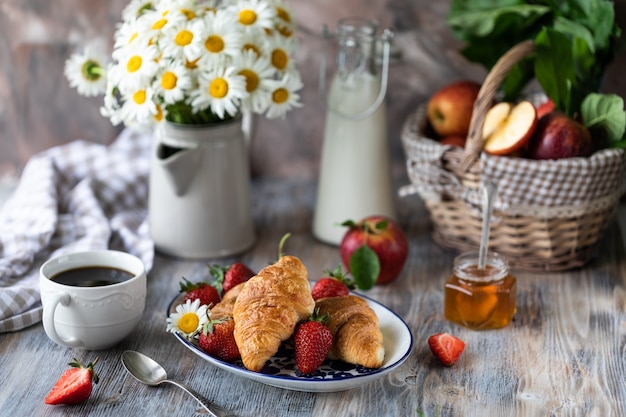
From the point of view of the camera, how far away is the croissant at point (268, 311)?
36.1 inches

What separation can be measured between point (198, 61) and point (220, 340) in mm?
405

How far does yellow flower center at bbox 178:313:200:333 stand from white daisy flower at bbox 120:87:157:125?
1.00 feet

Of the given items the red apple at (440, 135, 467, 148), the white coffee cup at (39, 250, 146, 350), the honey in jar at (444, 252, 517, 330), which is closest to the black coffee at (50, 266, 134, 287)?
the white coffee cup at (39, 250, 146, 350)

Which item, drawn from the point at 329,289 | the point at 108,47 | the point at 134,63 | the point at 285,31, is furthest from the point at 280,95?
the point at 108,47

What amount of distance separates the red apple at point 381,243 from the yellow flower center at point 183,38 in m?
0.35

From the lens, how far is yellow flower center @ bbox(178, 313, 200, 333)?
39.2 inches

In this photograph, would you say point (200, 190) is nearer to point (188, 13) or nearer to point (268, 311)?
point (188, 13)

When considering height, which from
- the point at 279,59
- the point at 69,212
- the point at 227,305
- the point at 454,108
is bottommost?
the point at 69,212

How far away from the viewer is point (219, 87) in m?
1.16

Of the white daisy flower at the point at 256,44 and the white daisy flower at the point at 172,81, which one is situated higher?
the white daisy flower at the point at 256,44

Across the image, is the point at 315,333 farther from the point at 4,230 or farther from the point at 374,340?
the point at 4,230

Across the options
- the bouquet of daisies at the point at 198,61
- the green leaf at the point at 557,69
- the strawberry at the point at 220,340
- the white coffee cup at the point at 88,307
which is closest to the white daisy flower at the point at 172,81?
the bouquet of daisies at the point at 198,61

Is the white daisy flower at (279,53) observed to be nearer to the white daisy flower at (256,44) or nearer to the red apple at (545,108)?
the white daisy flower at (256,44)

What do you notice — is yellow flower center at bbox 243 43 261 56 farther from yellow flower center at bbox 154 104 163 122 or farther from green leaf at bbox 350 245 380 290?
green leaf at bbox 350 245 380 290
